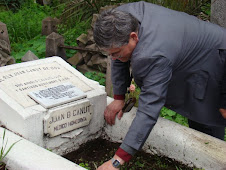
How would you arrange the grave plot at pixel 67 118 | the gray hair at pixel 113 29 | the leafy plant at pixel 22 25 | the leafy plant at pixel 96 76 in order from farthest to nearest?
1. the leafy plant at pixel 22 25
2. the leafy plant at pixel 96 76
3. the grave plot at pixel 67 118
4. the gray hair at pixel 113 29

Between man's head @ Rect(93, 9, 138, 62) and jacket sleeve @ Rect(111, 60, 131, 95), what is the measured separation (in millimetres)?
601

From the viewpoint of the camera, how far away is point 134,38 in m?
2.06

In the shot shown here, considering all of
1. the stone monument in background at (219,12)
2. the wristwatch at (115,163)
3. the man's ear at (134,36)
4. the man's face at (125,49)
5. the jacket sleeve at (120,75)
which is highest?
the man's ear at (134,36)

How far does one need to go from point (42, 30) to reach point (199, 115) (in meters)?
3.59

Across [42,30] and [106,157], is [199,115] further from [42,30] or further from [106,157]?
[42,30]

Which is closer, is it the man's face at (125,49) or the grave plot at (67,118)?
the man's face at (125,49)

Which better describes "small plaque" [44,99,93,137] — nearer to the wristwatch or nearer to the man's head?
the wristwatch

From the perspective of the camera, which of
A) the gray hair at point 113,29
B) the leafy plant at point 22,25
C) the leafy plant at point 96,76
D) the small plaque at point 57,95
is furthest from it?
the leafy plant at point 22,25

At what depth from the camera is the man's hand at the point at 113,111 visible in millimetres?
2895

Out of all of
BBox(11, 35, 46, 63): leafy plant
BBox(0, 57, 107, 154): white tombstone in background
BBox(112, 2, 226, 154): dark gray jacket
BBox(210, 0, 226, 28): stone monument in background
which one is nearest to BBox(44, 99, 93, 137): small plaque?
BBox(0, 57, 107, 154): white tombstone in background

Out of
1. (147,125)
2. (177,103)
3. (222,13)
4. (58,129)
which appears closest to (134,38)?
(147,125)

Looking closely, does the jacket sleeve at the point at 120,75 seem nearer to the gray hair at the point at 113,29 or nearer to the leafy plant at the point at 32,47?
the gray hair at the point at 113,29

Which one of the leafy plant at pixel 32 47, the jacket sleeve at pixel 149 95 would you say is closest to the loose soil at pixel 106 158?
the jacket sleeve at pixel 149 95

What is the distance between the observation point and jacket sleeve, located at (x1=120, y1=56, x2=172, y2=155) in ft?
6.64
